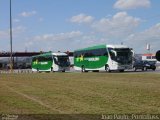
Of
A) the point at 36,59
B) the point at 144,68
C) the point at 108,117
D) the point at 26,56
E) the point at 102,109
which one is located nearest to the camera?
the point at 108,117

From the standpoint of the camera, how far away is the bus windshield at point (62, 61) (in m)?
75.7

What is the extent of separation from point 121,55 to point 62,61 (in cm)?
1851

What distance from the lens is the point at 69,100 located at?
17.6 meters

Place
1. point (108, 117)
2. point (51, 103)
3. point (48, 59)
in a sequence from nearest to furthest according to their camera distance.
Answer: point (108, 117) < point (51, 103) < point (48, 59)

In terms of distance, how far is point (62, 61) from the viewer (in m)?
75.8

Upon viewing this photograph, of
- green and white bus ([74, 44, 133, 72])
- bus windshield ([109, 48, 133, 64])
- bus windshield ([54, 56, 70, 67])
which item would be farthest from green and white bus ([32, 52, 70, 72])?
bus windshield ([109, 48, 133, 64])

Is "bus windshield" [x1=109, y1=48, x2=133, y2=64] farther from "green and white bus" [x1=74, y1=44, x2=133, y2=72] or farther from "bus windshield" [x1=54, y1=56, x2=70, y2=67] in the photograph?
"bus windshield" [x1=54, y1=56, x2=70, y2=67]

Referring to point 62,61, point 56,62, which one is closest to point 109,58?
point 62,61

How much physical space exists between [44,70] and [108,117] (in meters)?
68.6

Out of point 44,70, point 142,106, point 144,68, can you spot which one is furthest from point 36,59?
point 142,106

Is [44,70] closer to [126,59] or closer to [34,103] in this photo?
[126,59]

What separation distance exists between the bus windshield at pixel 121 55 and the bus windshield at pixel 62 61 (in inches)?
688

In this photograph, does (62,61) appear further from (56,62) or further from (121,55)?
(121,55)

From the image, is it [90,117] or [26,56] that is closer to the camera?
[90,117]
